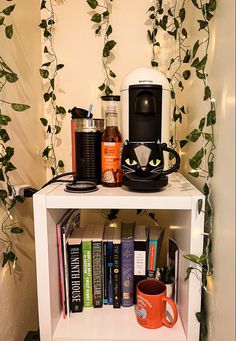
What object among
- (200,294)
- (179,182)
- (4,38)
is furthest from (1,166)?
(200,294)

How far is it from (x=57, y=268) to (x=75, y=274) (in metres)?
0.07

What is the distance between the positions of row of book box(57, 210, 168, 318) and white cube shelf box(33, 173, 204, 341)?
5 cm

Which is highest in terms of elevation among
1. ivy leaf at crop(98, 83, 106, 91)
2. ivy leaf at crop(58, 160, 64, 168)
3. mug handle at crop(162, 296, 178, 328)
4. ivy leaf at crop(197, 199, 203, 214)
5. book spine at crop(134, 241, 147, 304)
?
ivy leaf at crop(98, 83, 106, 91)

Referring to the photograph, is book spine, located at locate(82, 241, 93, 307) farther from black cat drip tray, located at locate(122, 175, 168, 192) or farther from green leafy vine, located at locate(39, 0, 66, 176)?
green leafy vine, located at locate(39, 0, 66, 176)

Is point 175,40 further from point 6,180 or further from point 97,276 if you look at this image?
point 97,276

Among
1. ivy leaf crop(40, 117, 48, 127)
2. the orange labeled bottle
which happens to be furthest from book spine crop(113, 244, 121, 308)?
ivy leaf crop(40, 117, 48, 127)

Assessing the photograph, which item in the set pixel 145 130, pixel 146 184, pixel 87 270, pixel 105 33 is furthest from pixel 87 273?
pixel 105 33

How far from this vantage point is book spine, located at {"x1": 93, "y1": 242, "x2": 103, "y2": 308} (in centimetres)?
87

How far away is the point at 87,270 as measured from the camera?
0.87 meters

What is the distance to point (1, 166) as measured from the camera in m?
0.82

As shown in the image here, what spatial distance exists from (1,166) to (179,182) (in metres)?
0.56

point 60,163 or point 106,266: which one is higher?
point 60,163

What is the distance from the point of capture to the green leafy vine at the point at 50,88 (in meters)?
1.11

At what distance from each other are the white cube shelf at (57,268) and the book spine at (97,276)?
0.06 m
